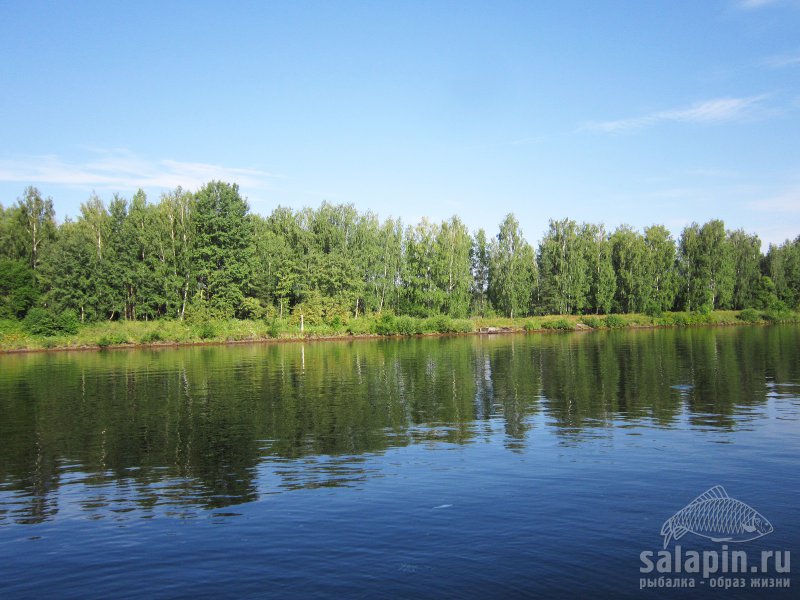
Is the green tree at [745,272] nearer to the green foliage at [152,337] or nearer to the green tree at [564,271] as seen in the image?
the green tree at [564,271]

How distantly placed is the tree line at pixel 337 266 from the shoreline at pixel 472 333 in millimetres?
4334

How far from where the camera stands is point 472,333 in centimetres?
10400

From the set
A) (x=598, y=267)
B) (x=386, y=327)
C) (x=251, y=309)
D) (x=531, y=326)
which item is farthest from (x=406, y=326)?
(x=598, y=267)

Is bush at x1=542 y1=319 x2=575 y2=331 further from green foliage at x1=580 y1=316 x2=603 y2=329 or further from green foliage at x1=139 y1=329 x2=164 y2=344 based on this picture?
green foliage at x1=139 y1=329 x2=164 y2=344

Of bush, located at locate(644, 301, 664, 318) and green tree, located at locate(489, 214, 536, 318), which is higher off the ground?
green tree, located at locate(489, 214, 536, 318)

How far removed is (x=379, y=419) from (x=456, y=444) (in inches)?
211

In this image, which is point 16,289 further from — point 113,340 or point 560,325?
point 560,325

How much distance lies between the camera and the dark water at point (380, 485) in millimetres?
10539

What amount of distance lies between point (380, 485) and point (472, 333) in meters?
89.5

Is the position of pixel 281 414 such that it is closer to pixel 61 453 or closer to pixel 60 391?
pixel 61 453

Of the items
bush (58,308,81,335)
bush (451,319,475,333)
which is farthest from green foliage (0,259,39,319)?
bush (451,319,475,333)

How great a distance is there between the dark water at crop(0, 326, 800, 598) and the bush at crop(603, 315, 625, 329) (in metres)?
78.4

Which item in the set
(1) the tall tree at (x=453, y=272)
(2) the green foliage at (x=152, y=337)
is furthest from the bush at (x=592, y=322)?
(2) the green foliage at (x=152, y=337)

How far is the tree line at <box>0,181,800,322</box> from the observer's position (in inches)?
3438
